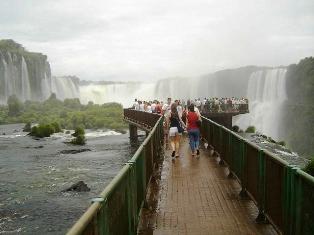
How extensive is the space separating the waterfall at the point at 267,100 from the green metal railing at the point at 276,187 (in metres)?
75.9

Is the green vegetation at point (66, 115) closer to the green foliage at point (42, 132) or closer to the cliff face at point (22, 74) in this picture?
the green foliage at point (42, 132)

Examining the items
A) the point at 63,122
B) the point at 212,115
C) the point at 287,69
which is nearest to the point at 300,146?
the point at 287,69

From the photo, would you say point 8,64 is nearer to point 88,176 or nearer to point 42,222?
point 88,176

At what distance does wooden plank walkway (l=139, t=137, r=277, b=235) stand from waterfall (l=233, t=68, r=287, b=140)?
7360 centimetres

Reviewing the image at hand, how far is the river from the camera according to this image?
18984mm

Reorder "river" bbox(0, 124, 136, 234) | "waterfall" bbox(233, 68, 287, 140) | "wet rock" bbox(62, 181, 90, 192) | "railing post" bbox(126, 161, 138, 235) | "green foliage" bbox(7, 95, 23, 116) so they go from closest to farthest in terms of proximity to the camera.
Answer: "railing post" bbox(126, 161, 138, 235)
"river" bbox(0, 124, 136, 234)
"wet rock" bbox(62, 181, 90, 192)
"waterfall" bbox(233, 68, 287, 140)
"green foliage" bbox(7, 95, 23, 116)

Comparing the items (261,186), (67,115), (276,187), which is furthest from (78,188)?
(67,115)

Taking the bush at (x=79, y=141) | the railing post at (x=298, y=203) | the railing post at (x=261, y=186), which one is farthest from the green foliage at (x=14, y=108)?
the railing post at (x=298, y=203)

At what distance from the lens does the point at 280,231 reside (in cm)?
671

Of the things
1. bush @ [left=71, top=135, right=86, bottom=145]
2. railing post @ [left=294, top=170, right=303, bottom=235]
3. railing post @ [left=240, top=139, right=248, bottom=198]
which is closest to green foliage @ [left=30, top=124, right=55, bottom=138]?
bush @ [left=71, top=135, right=86, bottom=145]

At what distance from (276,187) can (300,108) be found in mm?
75497

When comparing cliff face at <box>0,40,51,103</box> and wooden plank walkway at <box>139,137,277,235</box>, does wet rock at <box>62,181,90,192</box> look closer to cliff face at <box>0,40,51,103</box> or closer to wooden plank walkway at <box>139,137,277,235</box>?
wooden plank walkway at <box>139,137,277,235</box>

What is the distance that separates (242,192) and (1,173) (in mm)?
24483

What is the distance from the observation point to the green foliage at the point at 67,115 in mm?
81188
